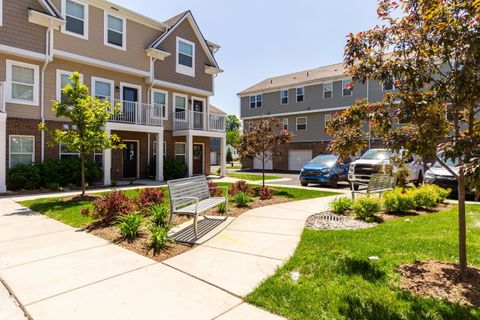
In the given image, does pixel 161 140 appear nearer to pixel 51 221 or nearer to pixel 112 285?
pixel 51 221

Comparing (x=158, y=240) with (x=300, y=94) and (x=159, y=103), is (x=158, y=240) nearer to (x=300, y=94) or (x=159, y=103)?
(x=159, y=103)

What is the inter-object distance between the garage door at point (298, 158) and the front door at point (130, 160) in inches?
699

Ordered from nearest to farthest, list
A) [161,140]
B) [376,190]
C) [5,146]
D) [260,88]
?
[376,190] < [5,146] < [161,140] < [260,88]

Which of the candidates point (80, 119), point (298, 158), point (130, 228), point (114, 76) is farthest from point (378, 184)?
point (298, 158)

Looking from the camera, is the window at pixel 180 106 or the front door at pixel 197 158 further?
the front door at pixel 197 158

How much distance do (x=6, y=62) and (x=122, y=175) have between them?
766cm

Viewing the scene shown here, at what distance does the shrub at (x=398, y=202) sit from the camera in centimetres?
811

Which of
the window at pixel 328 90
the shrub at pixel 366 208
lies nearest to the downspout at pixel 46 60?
the shrub at pixel 366 208

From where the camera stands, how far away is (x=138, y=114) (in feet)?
56.5

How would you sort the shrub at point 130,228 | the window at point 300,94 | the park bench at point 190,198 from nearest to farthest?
1. the shrub at point 130,228
2. the park bench at point 190,198
3. the window at point 300,94

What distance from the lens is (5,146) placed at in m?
12.7

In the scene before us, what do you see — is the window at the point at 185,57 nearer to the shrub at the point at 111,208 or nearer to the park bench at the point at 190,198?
the park bench at the point at 190,198

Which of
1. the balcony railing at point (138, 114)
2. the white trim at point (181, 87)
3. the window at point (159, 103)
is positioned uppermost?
the white trim at point (181, 87)

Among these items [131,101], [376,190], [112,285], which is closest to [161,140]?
[131,101]
